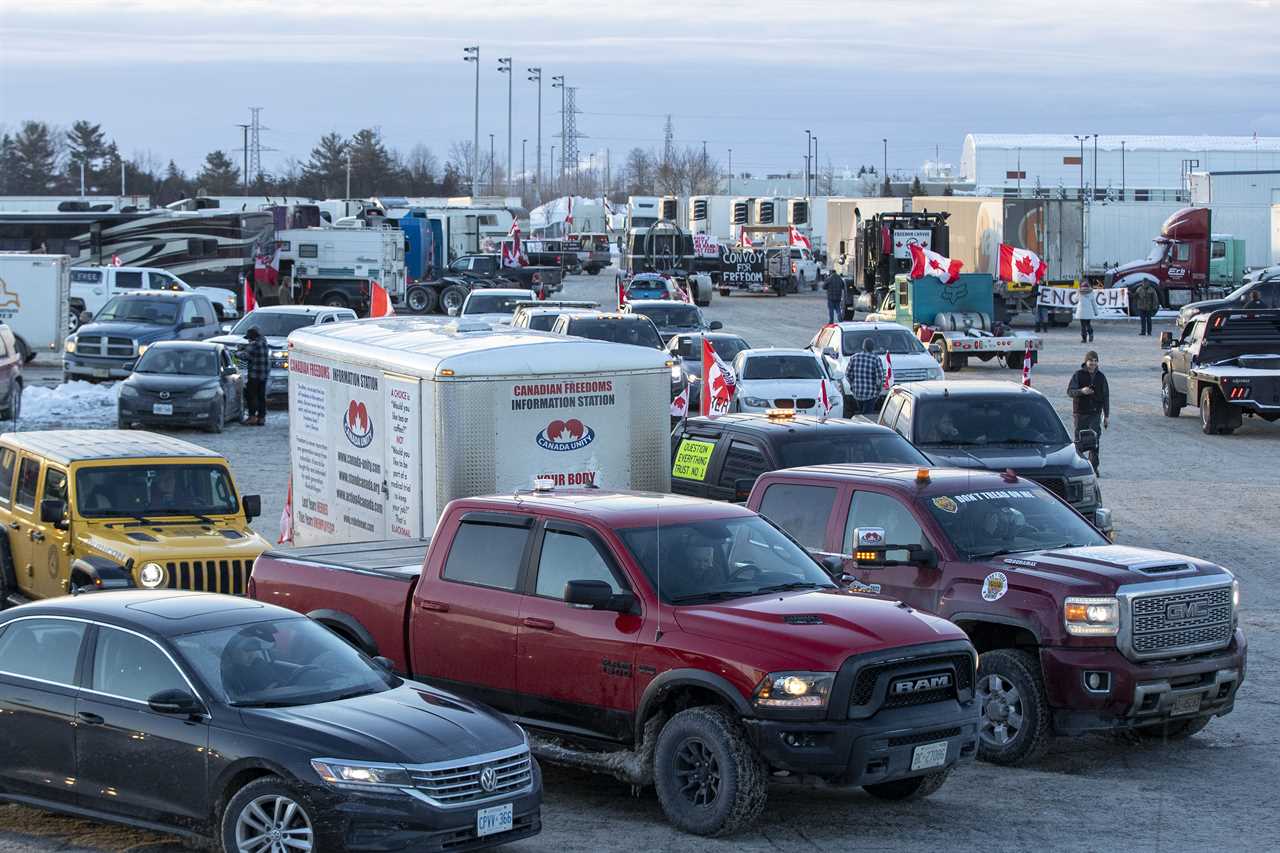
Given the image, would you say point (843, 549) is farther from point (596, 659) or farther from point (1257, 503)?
point (1257, 503)

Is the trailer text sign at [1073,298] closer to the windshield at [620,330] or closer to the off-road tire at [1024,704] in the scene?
the windshield at [620,330]

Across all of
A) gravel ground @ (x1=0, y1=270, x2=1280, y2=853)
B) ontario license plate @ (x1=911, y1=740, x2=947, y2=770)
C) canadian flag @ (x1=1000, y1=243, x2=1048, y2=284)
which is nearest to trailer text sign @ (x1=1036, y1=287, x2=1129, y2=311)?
canadian flag @ (x1=1000, y1=243, x2=1048, y2=284)

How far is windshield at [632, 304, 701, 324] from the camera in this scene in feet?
108

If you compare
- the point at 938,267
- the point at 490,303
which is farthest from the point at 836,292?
the point at 490,303

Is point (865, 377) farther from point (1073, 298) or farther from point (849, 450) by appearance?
point (1073, 298)

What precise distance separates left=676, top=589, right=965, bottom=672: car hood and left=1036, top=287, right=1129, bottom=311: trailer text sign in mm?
39893

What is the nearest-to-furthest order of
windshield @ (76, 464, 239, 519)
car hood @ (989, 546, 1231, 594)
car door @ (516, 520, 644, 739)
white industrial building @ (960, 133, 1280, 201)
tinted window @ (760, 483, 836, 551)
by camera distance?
car door @ (516, 520, 644, 739), car hood @ (989, 546, 1231, 594), tinted window @ (760, 483, 836, 551), windshield @ (76, 464, 239, 519), white industrial building @ (960, 133, 1280, 201)

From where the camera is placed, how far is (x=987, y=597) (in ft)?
33.6

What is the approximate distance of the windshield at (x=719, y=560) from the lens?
30.0 ft

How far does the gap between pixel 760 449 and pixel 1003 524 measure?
357 centimetres

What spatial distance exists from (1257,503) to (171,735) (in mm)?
15616

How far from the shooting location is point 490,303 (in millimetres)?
38062

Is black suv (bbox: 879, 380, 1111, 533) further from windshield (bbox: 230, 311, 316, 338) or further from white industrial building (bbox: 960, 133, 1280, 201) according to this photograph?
white industrial building (bbox: 960, 133, 1280, 201)

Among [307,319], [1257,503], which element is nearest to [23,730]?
[1257,503]
